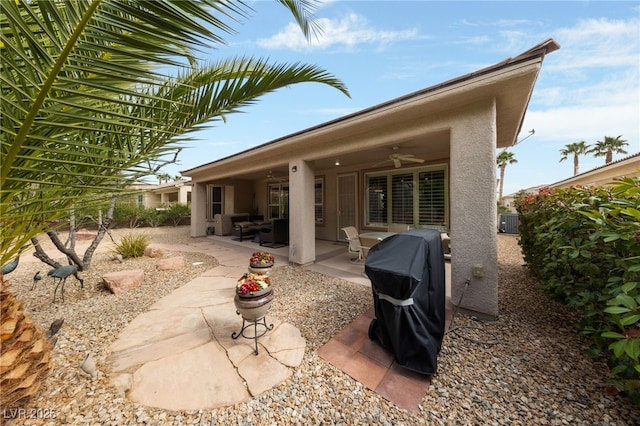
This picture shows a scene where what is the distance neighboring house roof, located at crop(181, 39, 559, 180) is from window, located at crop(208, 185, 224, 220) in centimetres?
513

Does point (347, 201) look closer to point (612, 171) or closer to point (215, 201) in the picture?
point (215, 201)

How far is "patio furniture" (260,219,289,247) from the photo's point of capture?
826 cm

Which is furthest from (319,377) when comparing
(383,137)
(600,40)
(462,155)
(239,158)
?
(600,40)

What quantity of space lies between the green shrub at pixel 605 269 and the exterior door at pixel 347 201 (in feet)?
18.7

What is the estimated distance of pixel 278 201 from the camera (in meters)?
11.2

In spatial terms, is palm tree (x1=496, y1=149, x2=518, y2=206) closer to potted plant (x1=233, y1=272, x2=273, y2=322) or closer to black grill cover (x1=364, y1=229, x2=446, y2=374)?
black grill cover (x1=364, y1=229, x2=446, y2=374)

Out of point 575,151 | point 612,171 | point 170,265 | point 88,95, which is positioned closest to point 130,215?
point 170,265

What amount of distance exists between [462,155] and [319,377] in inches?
140

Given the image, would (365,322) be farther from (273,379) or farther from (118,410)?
(118,410)

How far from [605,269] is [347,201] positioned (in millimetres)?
6923

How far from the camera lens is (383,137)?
4.33 metres

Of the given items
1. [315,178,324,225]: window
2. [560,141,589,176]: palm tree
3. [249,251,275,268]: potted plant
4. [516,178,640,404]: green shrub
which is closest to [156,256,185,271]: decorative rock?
[249,251,275,268]: potted plant

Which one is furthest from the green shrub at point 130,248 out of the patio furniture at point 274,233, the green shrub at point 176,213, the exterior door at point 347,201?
the green shrub at point 176,213

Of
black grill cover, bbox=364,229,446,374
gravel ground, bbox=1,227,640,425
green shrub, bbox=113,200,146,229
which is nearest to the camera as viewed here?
gravel ground, bbox=1,227,640,425
